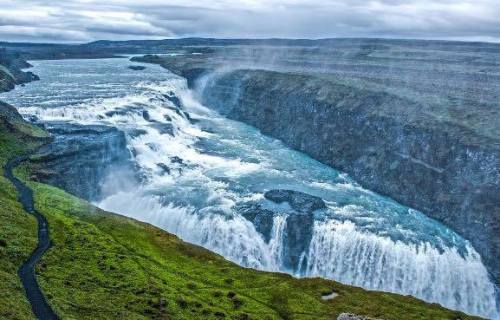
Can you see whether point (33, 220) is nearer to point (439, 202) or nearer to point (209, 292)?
point (209, 292)

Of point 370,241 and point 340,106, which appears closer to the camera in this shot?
point 370,241

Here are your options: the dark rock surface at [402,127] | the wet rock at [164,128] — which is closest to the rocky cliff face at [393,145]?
the dark rock surface at [402,127]

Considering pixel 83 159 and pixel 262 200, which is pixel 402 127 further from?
pixel 83 159

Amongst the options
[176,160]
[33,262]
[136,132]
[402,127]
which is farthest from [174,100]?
[33,262]

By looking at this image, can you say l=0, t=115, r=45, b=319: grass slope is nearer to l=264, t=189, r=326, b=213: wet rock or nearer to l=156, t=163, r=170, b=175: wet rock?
l=156, t=163, r=170, b=175: wet rock

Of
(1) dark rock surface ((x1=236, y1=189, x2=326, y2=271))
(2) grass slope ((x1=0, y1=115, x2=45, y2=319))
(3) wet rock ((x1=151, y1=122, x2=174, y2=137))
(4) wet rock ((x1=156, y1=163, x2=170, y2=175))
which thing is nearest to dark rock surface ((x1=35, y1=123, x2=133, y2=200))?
(4) wet rock ((x1=156, y1=163, x2=170, y2=175))

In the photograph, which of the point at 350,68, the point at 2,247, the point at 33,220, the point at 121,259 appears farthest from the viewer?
the point at 350,68

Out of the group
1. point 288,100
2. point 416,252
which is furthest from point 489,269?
point 288,100
